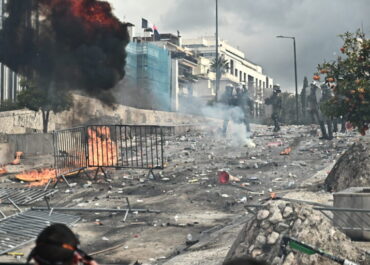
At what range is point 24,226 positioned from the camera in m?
8.02

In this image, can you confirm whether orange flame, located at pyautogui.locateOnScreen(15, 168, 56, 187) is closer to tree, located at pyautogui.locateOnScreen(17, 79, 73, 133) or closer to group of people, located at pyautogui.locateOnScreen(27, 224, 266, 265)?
group of people, located at pyautogui.locateOnScreen(27, 224, 266, 265)

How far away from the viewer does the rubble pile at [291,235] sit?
16.7 ft

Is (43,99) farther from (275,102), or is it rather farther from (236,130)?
(275,102)

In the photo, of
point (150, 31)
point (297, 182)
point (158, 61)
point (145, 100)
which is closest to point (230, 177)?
point (297, 182)

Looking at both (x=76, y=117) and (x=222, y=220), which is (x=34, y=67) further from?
(x=222, y=220)

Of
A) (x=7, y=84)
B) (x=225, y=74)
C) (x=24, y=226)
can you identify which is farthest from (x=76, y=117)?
(x=225, y=74)

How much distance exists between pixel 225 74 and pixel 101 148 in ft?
305

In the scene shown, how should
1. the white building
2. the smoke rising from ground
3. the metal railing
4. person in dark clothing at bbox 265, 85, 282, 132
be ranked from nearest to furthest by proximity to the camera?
1. the metal railing
2. the smoke rising from ground
3. person in dark clothing at bbox 265, 85, 282, 132
4. the white building

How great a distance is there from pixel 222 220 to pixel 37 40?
1677 centimetres

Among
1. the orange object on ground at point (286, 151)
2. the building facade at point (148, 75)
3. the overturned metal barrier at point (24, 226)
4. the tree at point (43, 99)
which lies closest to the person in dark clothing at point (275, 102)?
the orange object on ground at point (286, 151)

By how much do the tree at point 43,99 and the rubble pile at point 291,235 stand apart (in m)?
22.4

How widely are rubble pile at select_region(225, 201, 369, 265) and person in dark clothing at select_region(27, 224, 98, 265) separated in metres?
3.18

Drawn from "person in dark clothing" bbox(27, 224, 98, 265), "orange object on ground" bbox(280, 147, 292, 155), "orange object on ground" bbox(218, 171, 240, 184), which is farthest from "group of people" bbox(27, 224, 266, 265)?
"orange object on ground" bbox(280, 147, 292, 155)

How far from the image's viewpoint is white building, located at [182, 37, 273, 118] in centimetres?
9675
